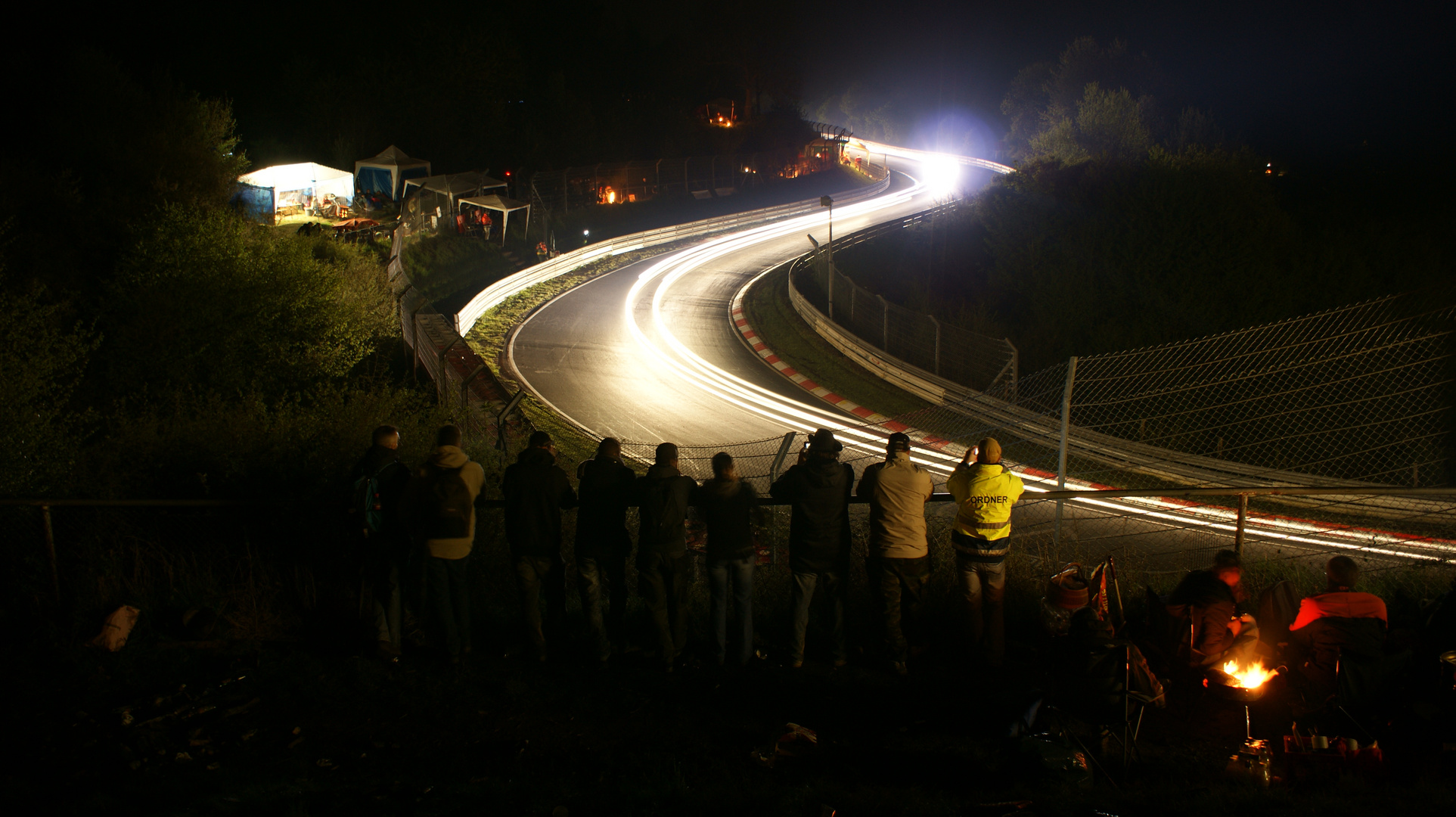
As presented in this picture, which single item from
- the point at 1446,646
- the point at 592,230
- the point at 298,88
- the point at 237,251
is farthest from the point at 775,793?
the point at 298,88

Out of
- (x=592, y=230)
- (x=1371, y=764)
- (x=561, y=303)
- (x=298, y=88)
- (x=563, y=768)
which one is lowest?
(x=563, y=768)

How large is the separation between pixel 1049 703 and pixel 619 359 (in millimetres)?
17819

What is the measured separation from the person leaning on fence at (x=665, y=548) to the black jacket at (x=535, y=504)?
53cm

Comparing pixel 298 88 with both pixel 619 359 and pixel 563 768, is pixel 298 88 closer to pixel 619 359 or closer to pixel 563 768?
pixel 619 359

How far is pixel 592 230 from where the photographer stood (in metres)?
40.6

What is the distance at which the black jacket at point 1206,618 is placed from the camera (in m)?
4.71

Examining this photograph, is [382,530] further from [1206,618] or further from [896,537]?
[1206,618]

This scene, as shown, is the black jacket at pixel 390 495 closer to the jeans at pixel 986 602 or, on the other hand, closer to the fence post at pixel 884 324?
the jeans at pixel 986 602

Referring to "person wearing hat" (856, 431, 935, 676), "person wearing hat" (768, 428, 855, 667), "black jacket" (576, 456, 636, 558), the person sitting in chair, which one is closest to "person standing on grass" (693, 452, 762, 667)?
"person wearing hat" (768, 428, 855, 667)

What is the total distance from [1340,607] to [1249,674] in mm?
624

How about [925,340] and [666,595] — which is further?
[925,340]

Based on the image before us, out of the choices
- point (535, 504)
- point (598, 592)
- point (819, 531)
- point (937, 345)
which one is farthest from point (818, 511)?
point (937, 345)

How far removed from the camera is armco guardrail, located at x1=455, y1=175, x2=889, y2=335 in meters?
25.7

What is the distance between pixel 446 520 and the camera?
530 cm
